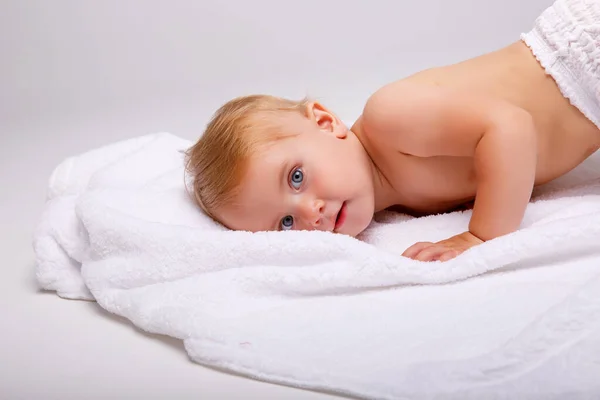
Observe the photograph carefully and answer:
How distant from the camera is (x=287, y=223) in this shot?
1644mm

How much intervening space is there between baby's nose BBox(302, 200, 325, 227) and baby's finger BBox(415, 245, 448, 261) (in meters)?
0.20

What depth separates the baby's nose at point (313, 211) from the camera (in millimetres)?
1594

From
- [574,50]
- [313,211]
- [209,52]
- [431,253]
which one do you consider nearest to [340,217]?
[313,211]

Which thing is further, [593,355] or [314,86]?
[314,86]

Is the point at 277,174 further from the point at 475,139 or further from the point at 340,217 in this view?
the point at 475,139

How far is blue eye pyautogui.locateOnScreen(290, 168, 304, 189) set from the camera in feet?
5.26

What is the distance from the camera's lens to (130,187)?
73.5 inches

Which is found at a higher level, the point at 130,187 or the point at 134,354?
the point at 130,187

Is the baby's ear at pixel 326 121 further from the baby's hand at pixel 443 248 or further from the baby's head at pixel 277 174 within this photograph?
the baby's hand at pixel 443 248

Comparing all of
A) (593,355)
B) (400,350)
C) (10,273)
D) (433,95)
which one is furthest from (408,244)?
(10,273)

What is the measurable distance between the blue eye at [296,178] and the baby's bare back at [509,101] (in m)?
0.20

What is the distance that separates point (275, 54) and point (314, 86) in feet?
0.74

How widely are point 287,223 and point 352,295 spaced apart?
0.27 metres

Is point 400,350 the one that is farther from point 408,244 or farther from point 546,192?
point 546,192
